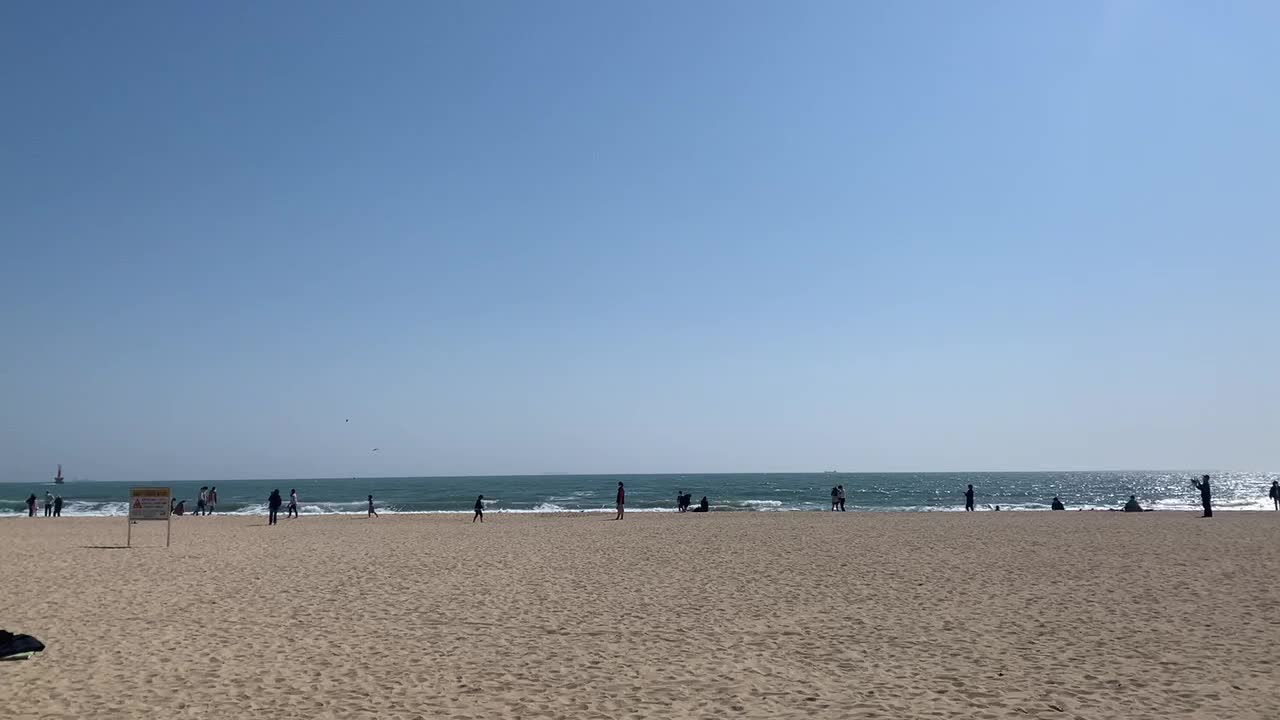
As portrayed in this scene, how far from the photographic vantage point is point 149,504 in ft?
70.9

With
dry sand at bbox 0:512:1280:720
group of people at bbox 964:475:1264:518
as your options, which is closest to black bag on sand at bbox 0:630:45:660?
dry sand at bbox 0:512:1280:720

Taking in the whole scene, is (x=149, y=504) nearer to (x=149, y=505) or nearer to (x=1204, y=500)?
(x=149, y=505)

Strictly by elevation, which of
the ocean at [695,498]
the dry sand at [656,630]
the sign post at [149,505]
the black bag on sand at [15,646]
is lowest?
the ocean at [695,498]

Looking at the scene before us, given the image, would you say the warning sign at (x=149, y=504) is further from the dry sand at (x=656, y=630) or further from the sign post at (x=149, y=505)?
the dry sand at (x=656, y=630)

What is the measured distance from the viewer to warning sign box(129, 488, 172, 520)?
21.3 m

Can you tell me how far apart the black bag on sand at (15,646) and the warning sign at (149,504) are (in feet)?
44.6

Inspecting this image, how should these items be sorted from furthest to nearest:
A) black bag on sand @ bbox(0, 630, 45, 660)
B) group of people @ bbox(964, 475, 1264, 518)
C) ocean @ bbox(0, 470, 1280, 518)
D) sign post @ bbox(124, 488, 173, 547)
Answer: ocean @ bbox(0, 470, 1280, 518) < group of people @ bbox(964, 475, 1264, 518) < sign post @ bbox(124, 488, 173, 547) < black bag on sand @ bbox(0, 630, 45, 660)

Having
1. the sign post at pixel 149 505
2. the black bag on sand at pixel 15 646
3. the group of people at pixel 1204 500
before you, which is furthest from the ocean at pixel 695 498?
the black bag on sand at pixel 15 646

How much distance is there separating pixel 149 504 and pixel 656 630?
17651 mm

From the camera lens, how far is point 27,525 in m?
32.2

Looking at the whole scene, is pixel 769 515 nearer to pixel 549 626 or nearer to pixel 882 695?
pixel 549 626

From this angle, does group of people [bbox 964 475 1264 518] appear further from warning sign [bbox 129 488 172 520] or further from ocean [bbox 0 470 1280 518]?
warning sign [bbox 129 488 172 520]

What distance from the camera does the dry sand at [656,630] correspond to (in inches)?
296

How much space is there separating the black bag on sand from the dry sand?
154 millimetres
